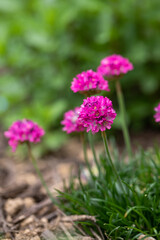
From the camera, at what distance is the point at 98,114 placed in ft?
5.35

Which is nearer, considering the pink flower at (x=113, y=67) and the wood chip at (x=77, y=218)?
the wood chip at (x=77, y=218)

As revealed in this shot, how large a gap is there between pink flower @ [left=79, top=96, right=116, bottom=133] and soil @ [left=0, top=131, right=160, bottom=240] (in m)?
0.65

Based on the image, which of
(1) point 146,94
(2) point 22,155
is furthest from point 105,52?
(2) point 22,155

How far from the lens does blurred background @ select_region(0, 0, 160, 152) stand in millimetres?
3873

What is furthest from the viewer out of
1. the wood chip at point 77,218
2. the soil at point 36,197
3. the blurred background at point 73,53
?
the blurred background at point 73,53

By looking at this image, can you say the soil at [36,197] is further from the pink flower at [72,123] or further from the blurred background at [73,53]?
the pink flower at [72,123]

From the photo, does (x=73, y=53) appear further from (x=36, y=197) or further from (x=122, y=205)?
(x=122, y=205)

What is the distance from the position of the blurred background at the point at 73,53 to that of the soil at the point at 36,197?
0.25m

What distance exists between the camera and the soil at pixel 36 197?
207 centimetres

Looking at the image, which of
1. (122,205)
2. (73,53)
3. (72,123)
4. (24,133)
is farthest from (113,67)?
(73,53)

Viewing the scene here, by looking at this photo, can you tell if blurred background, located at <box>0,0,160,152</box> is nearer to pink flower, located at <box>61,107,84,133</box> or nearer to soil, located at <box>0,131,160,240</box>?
soil, located at <box>0,131,160,240</box>

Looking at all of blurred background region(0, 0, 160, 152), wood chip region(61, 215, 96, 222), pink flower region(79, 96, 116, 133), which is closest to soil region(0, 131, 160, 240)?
wood chip region(61, 215, 96, 222)

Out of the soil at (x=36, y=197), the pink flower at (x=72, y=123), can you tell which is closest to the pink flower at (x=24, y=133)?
the pink flower at (x=72, y=123)

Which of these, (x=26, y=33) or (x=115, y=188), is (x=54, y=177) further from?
(x=26, y=33)
